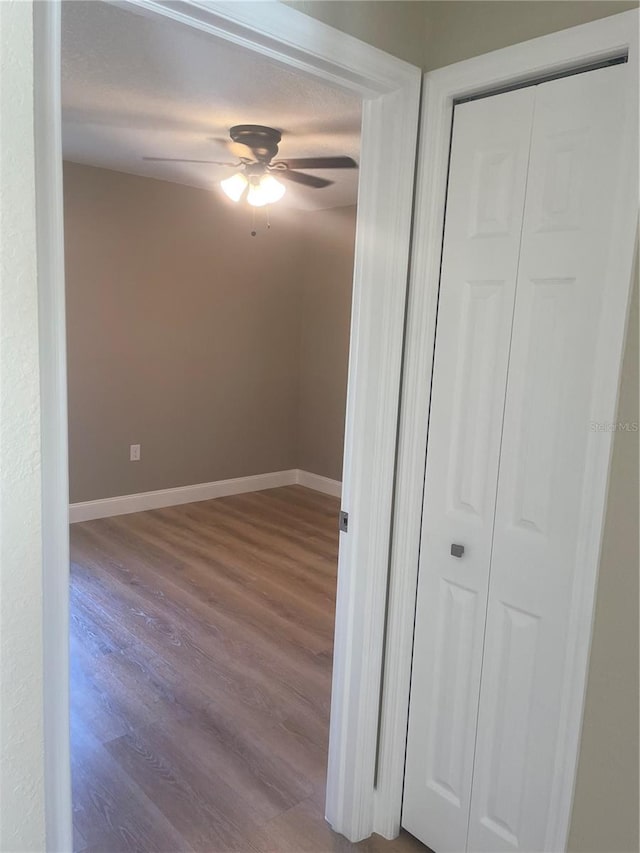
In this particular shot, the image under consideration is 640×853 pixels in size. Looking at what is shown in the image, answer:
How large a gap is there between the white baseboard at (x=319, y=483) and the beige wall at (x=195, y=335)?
9cm

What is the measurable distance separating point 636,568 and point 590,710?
35cm

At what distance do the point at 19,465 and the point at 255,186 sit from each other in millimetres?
2744

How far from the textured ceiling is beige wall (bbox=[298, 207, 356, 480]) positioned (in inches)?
44.2

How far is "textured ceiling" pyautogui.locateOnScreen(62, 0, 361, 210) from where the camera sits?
2158mm

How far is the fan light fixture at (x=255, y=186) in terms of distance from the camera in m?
3.33

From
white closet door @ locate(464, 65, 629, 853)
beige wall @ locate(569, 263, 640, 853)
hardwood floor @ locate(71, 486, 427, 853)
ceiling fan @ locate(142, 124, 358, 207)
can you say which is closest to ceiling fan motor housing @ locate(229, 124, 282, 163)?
ceiling fan @ locate(142, 124, 358, 207)

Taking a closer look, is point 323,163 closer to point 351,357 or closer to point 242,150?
point 242,150

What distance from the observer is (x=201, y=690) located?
254 centimetres

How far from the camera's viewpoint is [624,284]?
129 cm

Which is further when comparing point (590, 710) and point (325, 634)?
point (325, 634)

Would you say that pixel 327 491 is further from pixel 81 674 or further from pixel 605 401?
pixel 605 401

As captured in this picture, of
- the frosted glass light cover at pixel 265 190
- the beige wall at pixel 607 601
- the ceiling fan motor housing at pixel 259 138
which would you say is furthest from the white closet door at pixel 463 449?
the frosted glass light cover at pixel 265 190

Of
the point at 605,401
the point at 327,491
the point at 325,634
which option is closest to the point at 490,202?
the point at 605,401

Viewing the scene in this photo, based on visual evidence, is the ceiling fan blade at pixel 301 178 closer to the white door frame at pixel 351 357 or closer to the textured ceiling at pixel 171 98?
the textured ceiling at pixel 171 98
